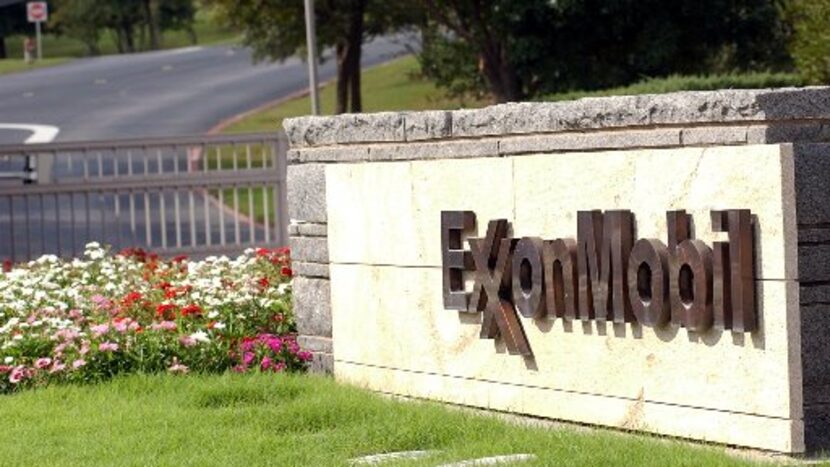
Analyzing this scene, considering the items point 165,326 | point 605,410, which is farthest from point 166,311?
point 605,410

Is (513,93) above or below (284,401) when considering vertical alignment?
above

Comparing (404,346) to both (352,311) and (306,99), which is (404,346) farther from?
(306,99)

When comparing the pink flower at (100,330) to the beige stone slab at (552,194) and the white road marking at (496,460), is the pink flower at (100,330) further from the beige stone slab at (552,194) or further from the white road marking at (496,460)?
Answer: the white road marking at (496,460)

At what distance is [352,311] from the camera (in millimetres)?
10617

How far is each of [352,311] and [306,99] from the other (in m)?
37.5

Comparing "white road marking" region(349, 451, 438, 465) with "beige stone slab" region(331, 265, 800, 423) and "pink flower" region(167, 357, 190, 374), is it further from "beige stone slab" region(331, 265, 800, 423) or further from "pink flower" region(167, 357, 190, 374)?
"pink flower" region(167, 357, 190, 374)

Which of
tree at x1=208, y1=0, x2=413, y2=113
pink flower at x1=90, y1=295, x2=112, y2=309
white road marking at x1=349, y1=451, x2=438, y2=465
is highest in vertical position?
tree at x1=208, y1=0, x2=413, y2=113

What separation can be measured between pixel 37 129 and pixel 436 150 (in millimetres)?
32617

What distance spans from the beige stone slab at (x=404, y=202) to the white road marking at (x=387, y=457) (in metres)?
1.47

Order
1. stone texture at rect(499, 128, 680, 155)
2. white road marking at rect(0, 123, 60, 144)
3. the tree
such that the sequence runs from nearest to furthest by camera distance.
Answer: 1. stone texture at rect(499, 128, 680, 155)
2. the tree
3. white road marking at rect(0, 123, 60, 144)

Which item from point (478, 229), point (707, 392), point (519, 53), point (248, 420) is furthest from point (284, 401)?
point (519, 53)

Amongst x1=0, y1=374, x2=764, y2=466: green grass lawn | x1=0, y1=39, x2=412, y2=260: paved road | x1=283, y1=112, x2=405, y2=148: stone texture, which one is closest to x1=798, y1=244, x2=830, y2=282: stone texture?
x1=0, y1=374, x2=764, y2=466: green grass lawn

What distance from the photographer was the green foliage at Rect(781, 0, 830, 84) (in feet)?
71.5

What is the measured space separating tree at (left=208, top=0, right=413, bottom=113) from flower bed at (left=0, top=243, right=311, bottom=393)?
19143 millimetres
